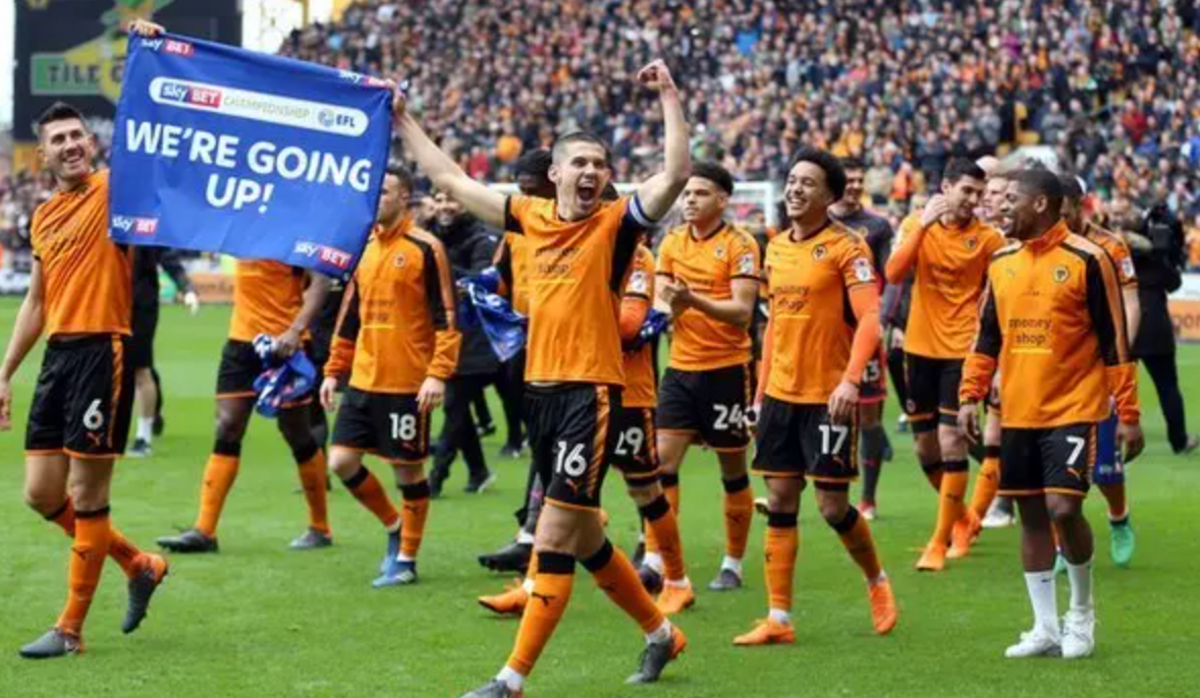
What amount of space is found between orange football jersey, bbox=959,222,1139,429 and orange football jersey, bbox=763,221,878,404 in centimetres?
78

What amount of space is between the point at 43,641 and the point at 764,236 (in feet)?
30.3

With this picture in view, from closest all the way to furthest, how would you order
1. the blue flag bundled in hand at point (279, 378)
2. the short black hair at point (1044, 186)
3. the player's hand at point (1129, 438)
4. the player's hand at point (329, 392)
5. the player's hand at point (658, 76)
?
1. the player's hand at point (658, 76)
2. the short black hair at point (1044, 186)
3. the player's hand at point (1129, 438)
4. the player's hand at point (329, 392)
5. the blue flag bundled in hand at point (279, 378)

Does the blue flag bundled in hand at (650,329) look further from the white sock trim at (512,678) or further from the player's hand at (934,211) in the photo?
the white sock trim at (512,678)

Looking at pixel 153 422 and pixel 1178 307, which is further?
pixel 1178 307

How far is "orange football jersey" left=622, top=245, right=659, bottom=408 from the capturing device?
35.7 ft

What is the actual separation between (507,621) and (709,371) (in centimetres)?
187

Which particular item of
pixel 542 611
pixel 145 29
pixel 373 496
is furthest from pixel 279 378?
pixel 542 611

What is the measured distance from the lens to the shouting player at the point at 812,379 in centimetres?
1020

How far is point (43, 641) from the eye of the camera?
9.80m

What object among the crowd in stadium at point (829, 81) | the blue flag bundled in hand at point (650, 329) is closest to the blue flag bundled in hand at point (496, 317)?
the blue flag bundled in hand at point (650, 329)

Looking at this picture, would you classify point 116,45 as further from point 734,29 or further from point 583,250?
point 583,250

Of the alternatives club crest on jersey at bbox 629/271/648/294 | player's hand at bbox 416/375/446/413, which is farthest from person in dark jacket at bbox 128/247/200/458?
club crest on jersey at bbox 629/271/648/294

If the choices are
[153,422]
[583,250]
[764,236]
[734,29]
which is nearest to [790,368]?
[583,250]

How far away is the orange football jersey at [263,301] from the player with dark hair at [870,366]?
3.32m
